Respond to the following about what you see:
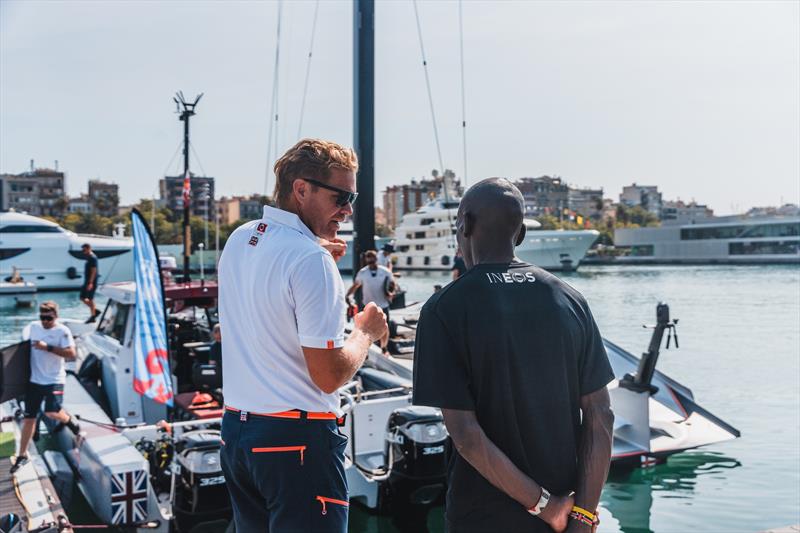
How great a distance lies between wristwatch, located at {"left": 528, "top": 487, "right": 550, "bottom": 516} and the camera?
84.2 inches

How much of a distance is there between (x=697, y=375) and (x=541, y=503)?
1711cm

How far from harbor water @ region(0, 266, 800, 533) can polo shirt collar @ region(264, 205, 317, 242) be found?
5.06m

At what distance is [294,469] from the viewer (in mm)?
2322

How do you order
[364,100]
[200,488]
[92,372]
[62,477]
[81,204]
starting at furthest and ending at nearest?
[81,204] → [364,100] → [92,372] → [62,477] → [200,488]

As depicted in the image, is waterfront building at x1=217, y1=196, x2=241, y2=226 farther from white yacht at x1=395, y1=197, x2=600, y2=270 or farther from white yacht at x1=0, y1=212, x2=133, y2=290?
white yacht at x1=0, y1=212, x2=133, y2=290

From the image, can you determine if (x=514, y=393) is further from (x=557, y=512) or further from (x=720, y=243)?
(x=720, y=243)

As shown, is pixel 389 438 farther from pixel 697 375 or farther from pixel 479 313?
pixel 697 375

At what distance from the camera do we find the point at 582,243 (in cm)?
7694

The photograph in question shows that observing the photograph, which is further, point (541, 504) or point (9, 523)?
point (9, 523)

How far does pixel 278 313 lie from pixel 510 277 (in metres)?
0.71

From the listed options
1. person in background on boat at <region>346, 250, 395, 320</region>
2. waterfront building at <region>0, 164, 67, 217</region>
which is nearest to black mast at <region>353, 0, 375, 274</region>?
person in background on boat at <region>346, 250, 395, 320</region>

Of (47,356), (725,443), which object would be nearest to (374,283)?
(47,356)

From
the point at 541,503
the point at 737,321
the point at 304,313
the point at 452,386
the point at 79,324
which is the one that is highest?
the point at 304,313

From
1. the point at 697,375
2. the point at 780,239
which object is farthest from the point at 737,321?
the point at 780,239
